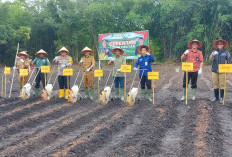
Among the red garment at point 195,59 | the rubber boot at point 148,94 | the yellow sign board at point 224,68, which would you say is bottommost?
the rubber boot at point 148,94

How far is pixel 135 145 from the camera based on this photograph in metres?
4.16

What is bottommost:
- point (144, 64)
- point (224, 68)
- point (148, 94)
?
point (148, 94)

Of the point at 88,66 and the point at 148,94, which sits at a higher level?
the point at 88,66

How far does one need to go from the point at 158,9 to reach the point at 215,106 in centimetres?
1513

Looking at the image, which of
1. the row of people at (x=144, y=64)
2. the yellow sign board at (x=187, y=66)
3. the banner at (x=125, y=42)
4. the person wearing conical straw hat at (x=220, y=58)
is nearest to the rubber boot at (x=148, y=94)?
the row of people at (x=144, y=64)

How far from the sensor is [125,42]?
40.4ft

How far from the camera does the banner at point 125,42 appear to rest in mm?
12047

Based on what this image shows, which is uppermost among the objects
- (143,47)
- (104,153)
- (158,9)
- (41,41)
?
(158,9)

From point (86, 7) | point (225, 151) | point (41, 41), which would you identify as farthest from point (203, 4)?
point (225, 151)

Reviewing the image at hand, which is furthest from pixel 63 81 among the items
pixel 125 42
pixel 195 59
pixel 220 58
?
pixel 125 42

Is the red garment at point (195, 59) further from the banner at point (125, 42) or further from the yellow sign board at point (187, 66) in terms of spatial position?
the banner at point (125, 42)

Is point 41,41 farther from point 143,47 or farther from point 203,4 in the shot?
point 143,47

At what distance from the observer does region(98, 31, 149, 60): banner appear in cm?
1205

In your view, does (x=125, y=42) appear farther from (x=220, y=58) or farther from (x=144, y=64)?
(x=220, y=58)
